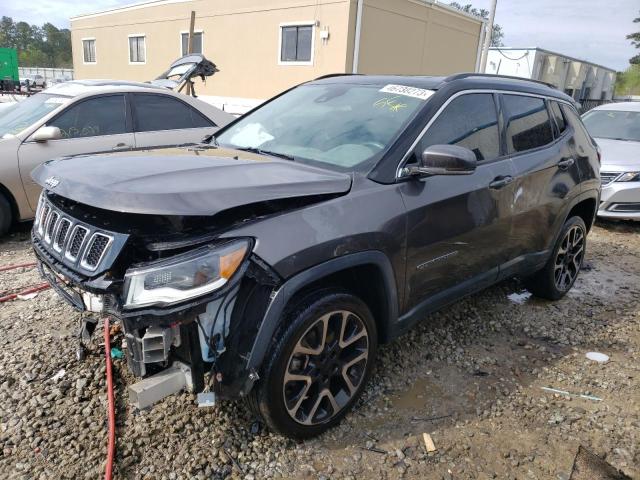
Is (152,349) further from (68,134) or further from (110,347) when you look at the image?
(68,134)

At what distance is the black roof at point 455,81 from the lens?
321 cm

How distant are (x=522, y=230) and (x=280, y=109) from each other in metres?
1.96

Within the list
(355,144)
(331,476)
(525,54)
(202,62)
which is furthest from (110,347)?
(525,54)

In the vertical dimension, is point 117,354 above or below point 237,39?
below

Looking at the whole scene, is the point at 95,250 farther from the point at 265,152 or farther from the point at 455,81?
the point at 455,81

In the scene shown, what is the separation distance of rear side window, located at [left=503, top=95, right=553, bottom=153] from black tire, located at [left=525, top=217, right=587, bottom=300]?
0.87m

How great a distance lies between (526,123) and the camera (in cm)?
379

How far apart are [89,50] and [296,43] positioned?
15114 millimetres

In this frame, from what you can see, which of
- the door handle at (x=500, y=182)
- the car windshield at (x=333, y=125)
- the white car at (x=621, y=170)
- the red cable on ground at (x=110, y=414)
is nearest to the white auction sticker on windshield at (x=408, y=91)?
the car windshield at (x=333, y=125)

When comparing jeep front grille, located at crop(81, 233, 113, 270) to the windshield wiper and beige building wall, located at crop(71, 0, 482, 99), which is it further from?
beige building wall, located at crop(71, 0, 482, 99)

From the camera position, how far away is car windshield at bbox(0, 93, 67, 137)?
5383 millimetres

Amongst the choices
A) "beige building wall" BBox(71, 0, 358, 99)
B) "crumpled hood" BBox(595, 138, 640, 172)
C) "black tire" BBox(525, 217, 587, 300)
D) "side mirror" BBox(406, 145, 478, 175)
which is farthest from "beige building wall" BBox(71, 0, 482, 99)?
"side mirror" BBox(406, 145, 478, 175)

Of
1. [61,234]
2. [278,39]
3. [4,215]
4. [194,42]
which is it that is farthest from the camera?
[194,42]

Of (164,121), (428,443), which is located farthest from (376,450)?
(164,121)
